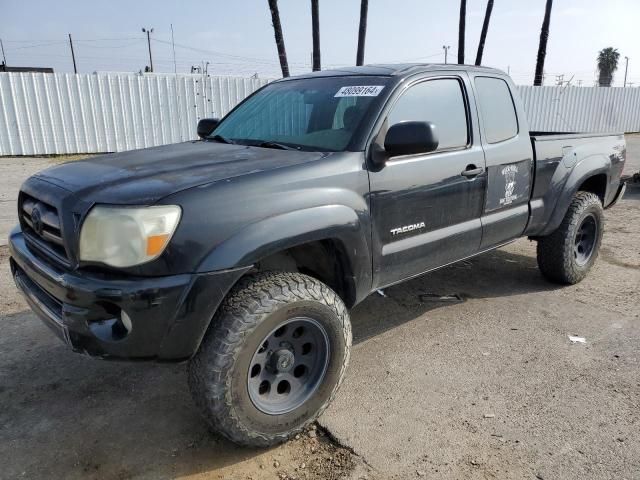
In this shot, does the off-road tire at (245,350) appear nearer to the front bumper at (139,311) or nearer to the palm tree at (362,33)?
the front bumper at (139,311)

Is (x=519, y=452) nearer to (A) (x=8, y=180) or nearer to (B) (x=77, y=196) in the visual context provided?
(B) (x=77, y=196)

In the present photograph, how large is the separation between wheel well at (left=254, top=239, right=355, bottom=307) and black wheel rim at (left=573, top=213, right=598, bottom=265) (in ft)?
9.79

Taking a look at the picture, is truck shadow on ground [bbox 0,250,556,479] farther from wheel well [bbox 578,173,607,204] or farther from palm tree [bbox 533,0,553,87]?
palm tree [bbox 533,0,553,87]

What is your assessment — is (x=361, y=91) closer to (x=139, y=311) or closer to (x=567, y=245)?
(x=139, y=311)

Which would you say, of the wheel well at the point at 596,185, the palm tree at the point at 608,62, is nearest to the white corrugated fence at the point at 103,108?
the wheel well at the point at 596,185

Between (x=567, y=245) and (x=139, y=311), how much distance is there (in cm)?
380

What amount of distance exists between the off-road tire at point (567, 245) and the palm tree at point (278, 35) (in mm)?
15891

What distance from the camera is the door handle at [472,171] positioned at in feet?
10.9

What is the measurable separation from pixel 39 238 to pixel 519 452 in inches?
104

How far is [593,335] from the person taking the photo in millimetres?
3645

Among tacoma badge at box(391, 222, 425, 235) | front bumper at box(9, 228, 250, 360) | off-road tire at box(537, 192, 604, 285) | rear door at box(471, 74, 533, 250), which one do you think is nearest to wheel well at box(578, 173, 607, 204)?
off-road tire at box(537, 192, 604, 285)

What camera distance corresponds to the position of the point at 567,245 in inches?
175

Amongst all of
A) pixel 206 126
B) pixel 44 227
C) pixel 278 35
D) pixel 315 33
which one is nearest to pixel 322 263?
pixel 44 227

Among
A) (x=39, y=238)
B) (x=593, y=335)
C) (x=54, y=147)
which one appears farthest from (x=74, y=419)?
(x=54, y=147)
